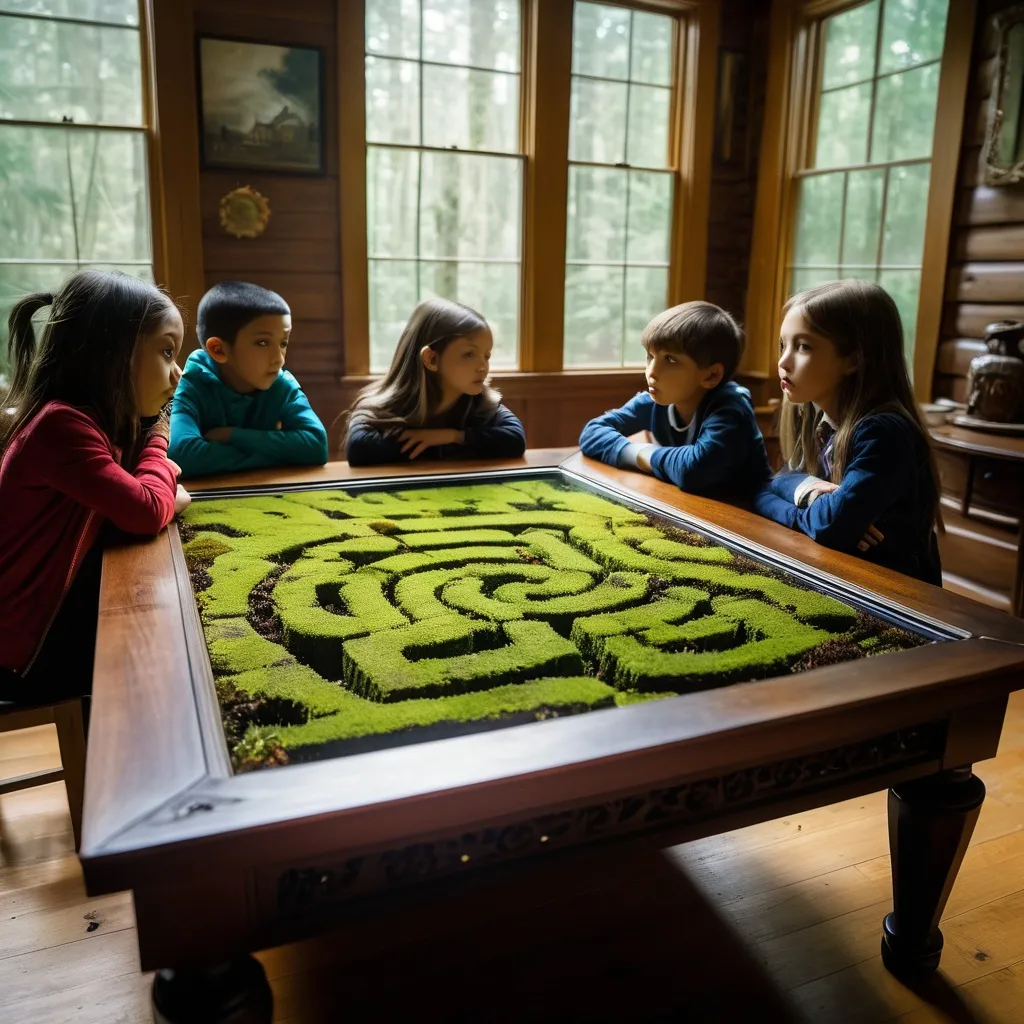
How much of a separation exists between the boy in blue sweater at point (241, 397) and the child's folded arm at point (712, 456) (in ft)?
2.77

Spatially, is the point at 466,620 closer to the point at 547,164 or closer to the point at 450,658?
the point at 450,658

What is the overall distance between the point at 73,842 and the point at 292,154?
2796 millimetres

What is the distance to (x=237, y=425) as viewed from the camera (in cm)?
222

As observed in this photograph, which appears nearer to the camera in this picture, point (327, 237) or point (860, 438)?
point (860, 438)

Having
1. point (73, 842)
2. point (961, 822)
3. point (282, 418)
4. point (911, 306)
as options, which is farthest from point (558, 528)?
point (911, 306)

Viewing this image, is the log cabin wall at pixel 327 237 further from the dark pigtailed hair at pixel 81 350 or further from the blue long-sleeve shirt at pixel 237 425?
the dark pigtailed hair at pixel 81 350

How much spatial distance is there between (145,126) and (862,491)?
3086 mm

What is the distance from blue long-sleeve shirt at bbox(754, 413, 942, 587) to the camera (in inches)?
60.5

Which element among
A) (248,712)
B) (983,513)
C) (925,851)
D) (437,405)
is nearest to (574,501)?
(437,405)

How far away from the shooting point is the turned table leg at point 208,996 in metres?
0.77

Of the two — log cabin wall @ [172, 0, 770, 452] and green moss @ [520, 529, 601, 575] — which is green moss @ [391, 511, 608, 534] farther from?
log cabin wall @ [172, 0, 770, 452]

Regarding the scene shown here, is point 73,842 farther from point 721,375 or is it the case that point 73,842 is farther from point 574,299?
point 574,299

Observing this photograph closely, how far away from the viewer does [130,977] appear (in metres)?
1.39

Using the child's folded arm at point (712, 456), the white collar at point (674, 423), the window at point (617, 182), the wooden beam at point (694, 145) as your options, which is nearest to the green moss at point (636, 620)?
the child's folded arm at point (712, 456)
